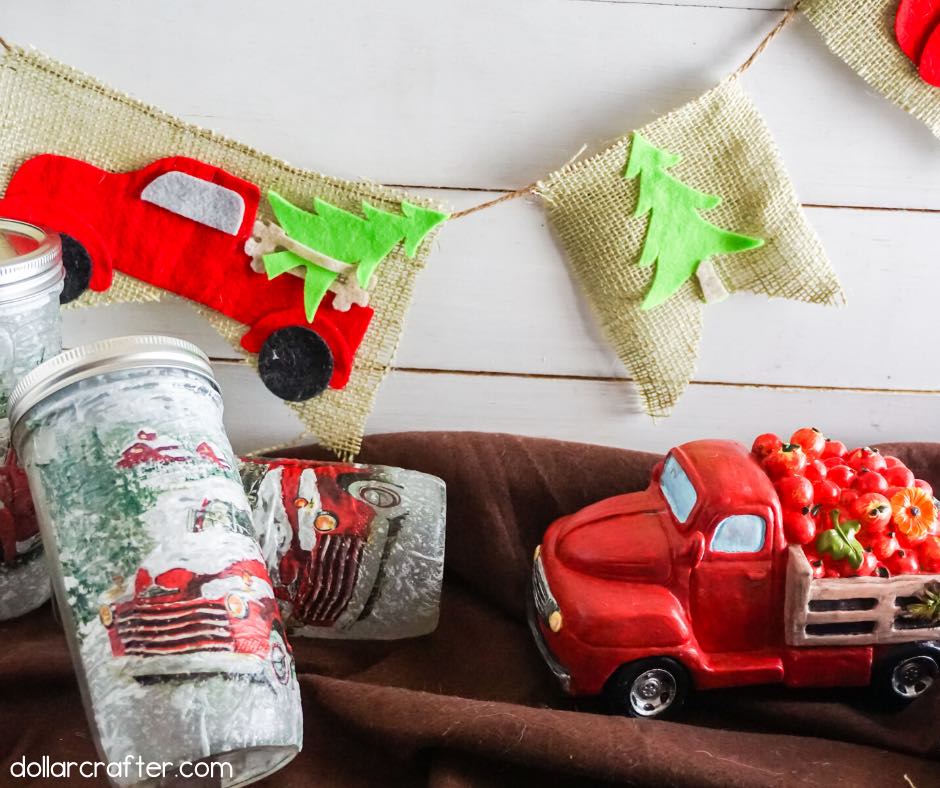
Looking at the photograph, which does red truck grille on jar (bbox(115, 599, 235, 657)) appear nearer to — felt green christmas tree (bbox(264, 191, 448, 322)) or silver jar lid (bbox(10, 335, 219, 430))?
silver jar lid (bbox(10, 335, 219, 430))

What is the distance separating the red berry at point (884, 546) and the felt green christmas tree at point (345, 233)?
1.34ft

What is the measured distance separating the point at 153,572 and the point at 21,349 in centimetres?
23

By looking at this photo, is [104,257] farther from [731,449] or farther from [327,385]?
[731,449]

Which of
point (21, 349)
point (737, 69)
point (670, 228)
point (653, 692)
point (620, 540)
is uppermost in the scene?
point (737, 69)

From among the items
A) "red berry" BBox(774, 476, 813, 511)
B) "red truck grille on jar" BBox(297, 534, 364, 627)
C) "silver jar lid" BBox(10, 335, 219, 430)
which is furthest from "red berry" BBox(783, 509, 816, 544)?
"silver jar lid" BBox(10, 335, 219, 430)

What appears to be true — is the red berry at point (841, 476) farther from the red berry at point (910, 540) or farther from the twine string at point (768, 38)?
the twine string at point (768, 38)

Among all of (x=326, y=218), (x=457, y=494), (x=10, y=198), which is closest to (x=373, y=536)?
(x=457, y=494)

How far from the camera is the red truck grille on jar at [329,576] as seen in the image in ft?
2.30

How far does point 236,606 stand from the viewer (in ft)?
1.71

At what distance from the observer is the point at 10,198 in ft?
2.31

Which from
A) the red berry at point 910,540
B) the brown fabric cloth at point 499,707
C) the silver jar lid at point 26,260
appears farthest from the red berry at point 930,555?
the silver jar lid at point 26,260

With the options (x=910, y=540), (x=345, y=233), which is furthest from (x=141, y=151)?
(x=910, y=540)

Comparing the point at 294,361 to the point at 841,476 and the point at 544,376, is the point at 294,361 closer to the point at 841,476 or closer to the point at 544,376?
the point at 544,376

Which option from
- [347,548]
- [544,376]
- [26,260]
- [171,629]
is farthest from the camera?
[544,376]
